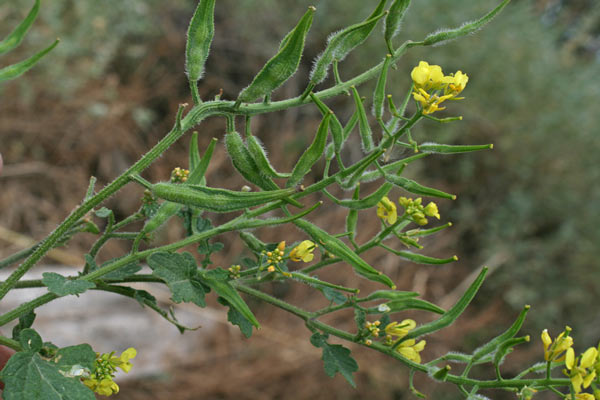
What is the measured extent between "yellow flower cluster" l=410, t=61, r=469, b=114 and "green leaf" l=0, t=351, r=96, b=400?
0.53 metres

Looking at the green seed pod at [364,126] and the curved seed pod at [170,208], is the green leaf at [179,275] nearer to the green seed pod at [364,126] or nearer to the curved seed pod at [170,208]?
the curved seed pod at [170,208]

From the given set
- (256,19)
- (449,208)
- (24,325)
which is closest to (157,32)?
(256,19)

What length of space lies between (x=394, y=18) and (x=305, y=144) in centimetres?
256

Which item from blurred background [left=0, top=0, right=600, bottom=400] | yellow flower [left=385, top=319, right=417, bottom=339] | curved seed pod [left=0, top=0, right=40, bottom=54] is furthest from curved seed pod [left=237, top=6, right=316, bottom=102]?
blurred background [left=0, top=0, right=600, bottom=400]

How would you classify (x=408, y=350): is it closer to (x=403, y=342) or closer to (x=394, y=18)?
(x=403, y=342)

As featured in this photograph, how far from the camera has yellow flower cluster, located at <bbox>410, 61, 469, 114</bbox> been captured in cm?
69

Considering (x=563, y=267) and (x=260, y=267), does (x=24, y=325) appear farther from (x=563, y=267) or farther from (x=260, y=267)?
(x=563, y=267)

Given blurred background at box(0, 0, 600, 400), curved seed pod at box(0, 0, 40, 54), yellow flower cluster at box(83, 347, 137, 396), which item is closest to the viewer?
curved seed pod at box(0, 0, 40, 54)

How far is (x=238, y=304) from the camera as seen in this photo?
706 mm

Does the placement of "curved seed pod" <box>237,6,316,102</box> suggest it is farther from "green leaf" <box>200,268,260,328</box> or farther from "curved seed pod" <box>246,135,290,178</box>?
"green leaf" <box>200,268,260,328</box>

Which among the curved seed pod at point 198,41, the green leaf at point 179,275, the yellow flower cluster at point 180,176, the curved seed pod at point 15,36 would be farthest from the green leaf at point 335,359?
the curved seed pod at point 15,36

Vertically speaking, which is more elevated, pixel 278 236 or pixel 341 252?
pixel 278 236

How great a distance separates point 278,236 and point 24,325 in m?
2.12

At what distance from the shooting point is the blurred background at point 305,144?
2.71 metres
